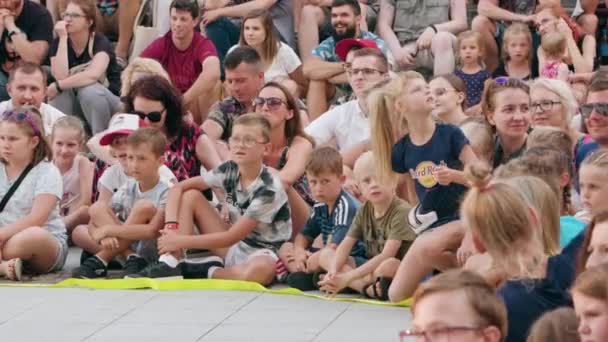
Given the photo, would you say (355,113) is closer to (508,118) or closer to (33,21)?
(508,118)

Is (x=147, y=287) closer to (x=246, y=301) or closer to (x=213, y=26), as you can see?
(x=246, y=301)

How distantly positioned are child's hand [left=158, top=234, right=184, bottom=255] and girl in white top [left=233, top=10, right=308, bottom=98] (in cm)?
274

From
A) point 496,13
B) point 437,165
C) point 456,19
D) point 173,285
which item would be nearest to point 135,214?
point 173,285

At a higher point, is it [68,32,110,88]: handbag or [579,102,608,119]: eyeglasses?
[68,32,110,88]: handbag

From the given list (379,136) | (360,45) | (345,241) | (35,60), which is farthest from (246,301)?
(35,60)

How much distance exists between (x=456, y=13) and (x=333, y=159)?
385cm

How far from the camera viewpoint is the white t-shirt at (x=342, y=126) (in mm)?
10164

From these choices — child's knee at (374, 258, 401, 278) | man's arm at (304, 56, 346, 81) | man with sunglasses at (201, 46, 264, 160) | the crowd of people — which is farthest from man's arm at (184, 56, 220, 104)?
child's knee at (374, 258, 401, 278)

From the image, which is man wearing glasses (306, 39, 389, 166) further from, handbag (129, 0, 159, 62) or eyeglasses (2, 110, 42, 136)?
handbag (129, 0, 159, 62)

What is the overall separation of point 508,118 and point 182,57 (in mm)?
3728

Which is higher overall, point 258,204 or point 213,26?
point 213,26

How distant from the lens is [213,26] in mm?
12477

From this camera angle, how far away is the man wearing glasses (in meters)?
10.2

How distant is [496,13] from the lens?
12.3 m
